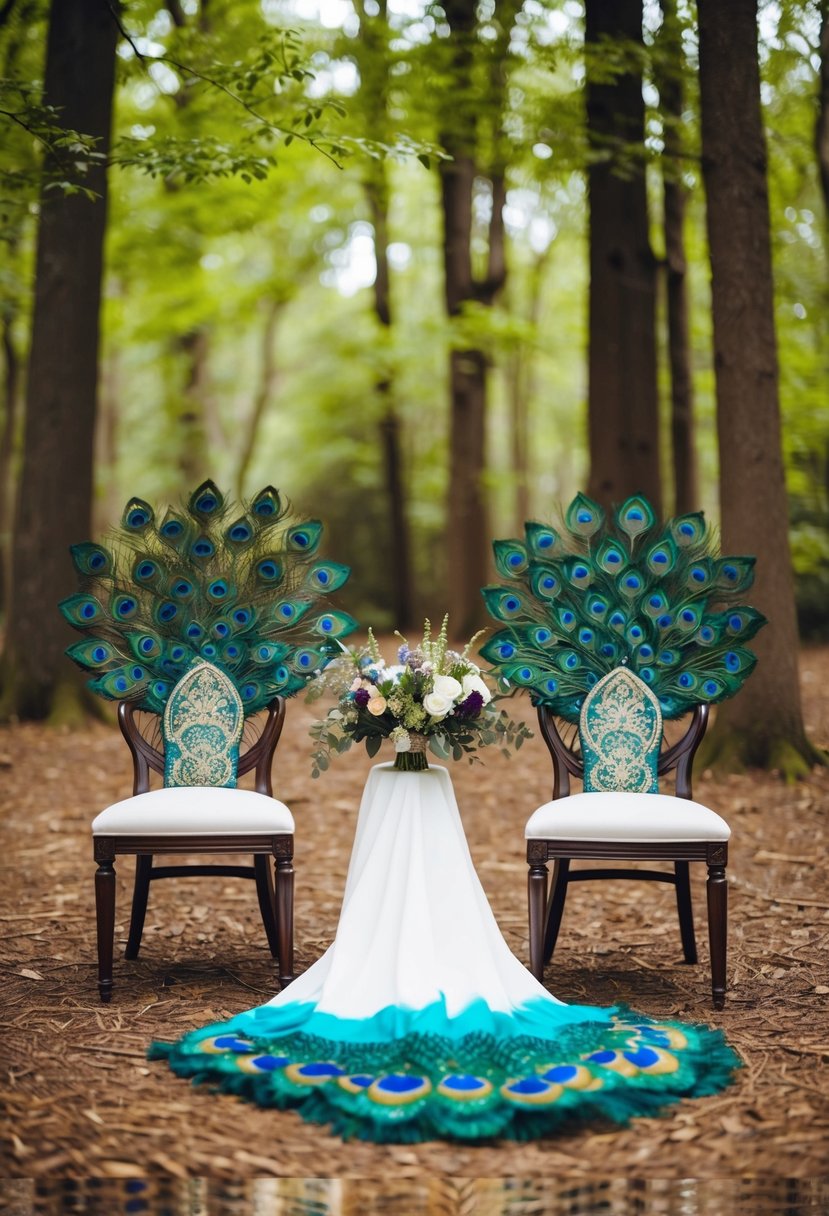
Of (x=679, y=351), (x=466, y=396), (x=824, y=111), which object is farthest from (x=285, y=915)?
(x=466, y=396)

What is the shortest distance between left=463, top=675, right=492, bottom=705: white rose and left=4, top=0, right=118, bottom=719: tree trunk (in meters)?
5.11

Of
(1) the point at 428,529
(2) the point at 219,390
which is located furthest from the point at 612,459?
(2) the point at 219,390

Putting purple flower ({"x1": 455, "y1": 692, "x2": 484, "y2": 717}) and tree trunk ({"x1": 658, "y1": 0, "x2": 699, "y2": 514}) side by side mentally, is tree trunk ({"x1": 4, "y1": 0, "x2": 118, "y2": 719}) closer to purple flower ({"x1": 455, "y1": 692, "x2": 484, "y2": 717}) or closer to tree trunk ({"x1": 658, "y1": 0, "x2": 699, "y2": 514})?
purple flower ({"x1": 455, "y1": 692, "x2": 484, "y2": 717})

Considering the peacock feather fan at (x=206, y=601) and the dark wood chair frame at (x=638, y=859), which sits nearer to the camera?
the dark wood chair frame at (x=638, y=859)

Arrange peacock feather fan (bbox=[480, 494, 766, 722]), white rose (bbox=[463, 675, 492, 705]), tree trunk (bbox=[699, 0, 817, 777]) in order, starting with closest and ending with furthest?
white rose (bbox=[463, 675, 492, 705]) → peacock feather fan (bbox=[480, 494, 766, 722]) → tree trunk (bbox=[699, 0, 817, 777])

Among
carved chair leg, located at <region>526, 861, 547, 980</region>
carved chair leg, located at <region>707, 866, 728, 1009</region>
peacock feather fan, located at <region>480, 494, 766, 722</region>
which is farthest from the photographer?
peacock feather fan, located at <region>480, 494, 766, 722</region>

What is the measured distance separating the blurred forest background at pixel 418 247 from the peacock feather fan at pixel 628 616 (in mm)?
379

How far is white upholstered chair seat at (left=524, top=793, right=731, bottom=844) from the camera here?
418 centimetres

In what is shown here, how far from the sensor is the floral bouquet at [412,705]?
156 inches

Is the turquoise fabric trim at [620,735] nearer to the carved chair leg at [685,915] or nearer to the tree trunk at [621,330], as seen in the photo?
the carved chair leg at [685,915]

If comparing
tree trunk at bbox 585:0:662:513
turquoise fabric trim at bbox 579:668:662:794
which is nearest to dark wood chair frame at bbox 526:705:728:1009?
turquoise fabric trim at bbox 579:668:662:794

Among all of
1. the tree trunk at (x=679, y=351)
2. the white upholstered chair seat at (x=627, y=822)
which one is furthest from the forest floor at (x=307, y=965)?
the tree trunk at (x=679, y=351)

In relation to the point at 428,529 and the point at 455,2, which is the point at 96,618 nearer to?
the point at 455,2

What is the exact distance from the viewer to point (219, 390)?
22281mm
